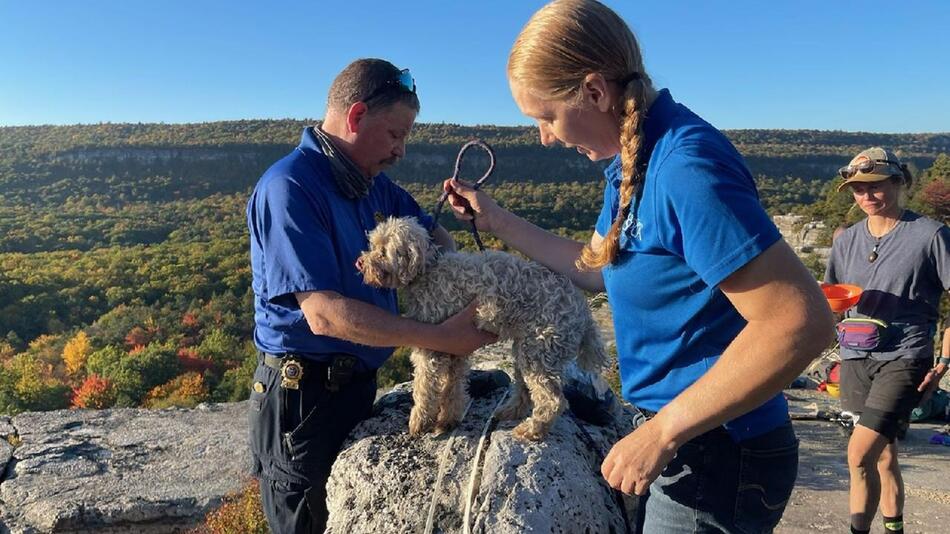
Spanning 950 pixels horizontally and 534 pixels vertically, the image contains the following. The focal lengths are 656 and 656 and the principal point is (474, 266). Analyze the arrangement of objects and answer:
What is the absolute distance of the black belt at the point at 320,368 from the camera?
3.12 m

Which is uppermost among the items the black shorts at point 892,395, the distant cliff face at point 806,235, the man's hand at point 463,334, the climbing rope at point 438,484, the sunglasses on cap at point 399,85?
the sunglasses on cap at point 399,85

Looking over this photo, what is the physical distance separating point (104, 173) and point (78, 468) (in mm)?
63383

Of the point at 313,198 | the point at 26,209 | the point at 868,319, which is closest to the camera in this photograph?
the point at 313,198

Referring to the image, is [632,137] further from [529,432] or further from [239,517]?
[239,517]

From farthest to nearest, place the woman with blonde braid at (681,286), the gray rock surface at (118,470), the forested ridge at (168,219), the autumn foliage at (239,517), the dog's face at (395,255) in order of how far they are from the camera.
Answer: the forested ridge at (168,219) → the gray rock surface at (118,470) → the autumn foliage at (239,517) → the dog's face at (395,255) → the woman with blonde braid at (681,286)

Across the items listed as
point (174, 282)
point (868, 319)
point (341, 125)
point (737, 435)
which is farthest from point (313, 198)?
point (174, 282)

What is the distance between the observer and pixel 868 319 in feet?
16.5

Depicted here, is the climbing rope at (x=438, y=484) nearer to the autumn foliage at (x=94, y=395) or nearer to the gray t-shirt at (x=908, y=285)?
the gray t-shirt at (x=908, y=285)

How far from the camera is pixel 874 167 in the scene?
197 inches

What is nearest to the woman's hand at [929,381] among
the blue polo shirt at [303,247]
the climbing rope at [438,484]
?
the climbing rope at [438,484]

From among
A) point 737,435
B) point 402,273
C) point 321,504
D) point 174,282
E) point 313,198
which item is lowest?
point 174,282

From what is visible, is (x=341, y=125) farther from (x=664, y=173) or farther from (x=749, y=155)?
(x=749, y=155)

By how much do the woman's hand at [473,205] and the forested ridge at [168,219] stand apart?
1018 cm

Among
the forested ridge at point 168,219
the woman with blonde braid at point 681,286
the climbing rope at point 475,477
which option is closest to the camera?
the woman with blonde braid at point 681,286
